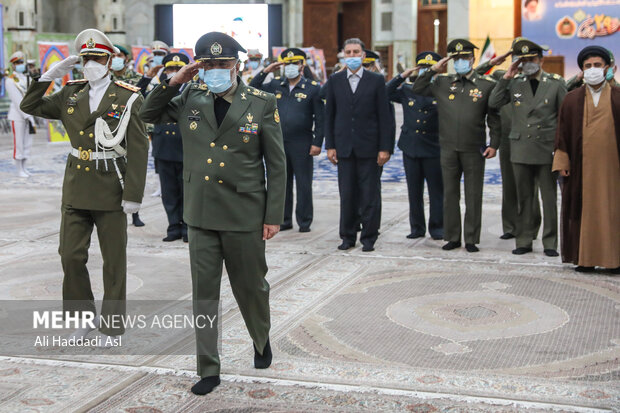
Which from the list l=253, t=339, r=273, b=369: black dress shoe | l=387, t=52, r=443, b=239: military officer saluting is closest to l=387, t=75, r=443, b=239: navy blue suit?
l=387, t=52, r=443, b=239: military officer saluting

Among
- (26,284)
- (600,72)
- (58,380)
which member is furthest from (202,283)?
(600,72)

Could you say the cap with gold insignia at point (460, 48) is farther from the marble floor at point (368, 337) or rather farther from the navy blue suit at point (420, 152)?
the marble floor at point (368, 337)

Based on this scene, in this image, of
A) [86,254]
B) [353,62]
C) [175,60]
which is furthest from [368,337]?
[175,60]

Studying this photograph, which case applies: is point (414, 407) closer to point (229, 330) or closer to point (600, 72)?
point (229, 330)

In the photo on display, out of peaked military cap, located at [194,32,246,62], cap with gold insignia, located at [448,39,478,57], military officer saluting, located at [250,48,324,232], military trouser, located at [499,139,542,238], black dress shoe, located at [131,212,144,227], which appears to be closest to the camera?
peaked military cap, located at [194,32,246,62]

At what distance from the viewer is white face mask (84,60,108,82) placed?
5410 mm

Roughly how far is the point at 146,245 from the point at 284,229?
1632 millimetres

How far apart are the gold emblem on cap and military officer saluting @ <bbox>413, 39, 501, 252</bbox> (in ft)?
13.8

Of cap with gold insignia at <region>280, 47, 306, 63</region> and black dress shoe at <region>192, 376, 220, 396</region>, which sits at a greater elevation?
cap with gold insignia at <region>280, 47, 306, 63</region>

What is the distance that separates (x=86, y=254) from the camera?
5.52 metres

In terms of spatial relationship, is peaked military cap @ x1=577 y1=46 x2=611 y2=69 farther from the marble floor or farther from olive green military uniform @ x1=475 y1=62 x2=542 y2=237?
the marble floor

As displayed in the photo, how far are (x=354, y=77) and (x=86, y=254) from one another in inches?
152

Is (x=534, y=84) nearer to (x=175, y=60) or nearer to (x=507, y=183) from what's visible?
(x=507, y=183)

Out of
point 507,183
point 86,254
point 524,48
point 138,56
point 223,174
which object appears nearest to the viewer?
point 223,174
